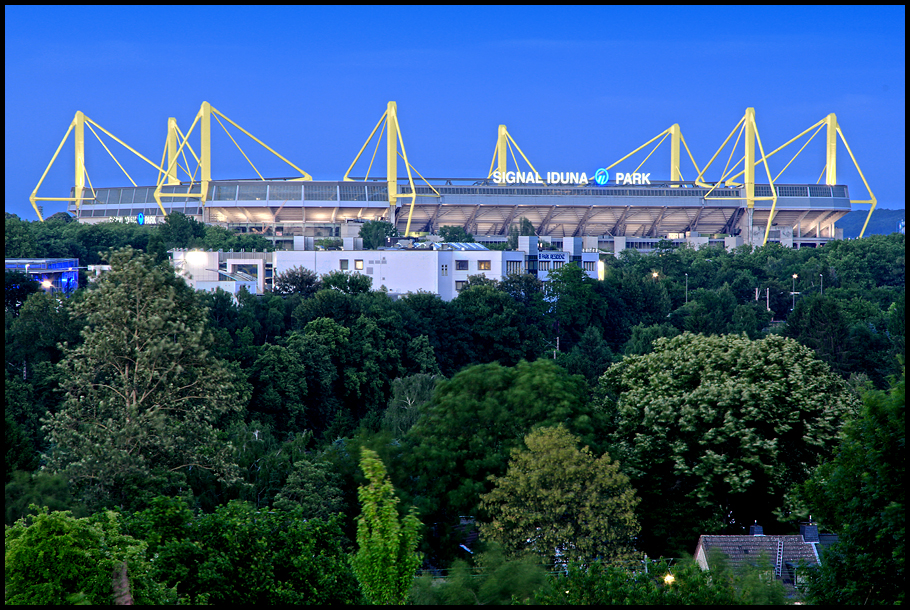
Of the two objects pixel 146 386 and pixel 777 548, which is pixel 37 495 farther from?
pixel 777 548

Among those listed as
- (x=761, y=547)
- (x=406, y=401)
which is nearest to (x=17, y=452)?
(x=761, y=547)

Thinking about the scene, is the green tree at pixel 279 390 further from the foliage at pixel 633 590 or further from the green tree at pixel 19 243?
the green tree at pixel 19 243

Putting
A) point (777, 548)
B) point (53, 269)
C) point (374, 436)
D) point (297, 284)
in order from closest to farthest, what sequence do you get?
point (777, 548) < point (374, 436) < point (297, 284) < point (53, 269)

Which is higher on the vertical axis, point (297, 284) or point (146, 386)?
point (297, 284)

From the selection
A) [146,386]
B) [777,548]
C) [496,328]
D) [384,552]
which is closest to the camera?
[384,552]

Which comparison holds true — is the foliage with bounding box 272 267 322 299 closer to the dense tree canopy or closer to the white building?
the white building

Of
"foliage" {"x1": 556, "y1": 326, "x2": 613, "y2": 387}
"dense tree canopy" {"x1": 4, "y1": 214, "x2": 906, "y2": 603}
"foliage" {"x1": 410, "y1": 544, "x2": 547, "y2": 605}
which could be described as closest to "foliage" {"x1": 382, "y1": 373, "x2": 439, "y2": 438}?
"dense tree canopy" {"x1": 4, "y1": 214, "x2": 906, "y2": 603}
